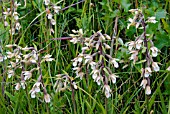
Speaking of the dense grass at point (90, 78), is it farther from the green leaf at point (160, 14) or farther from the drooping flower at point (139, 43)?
the drooping flower at point (139, 43)

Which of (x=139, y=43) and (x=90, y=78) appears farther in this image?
(x=90, y=78)

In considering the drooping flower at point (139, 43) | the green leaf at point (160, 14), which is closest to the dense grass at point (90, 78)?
the green leaf at point (160, 14)

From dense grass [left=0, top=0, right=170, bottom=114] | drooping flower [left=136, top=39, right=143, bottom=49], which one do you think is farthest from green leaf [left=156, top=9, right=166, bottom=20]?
drooping flower [left=136, top=39, right=143, bottom=49]

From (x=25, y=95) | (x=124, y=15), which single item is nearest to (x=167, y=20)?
(x=124, y=15)

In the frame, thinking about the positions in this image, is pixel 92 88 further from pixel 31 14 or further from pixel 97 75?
pixel 31 14

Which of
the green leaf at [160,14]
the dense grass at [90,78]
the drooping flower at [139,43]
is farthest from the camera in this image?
the green leaf at [160,14]

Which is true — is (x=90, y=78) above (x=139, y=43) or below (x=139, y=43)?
below

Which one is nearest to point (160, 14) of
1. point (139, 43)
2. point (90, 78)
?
point (90, 78)

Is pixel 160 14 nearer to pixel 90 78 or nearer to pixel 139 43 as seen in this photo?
pixel 90 78
